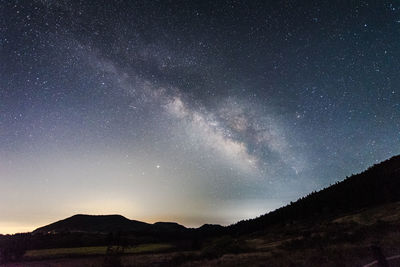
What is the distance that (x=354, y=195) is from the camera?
64.8 m

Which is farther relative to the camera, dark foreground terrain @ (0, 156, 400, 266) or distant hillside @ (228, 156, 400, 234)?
distant hillside @ (228, 156, 400, 234)

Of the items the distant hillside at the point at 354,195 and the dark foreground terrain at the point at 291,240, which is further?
the distant hillside at the point at 354,195

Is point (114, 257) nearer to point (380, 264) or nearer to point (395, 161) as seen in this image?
point (380, 264)

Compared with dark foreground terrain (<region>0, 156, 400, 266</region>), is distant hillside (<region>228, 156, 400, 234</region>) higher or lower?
higher

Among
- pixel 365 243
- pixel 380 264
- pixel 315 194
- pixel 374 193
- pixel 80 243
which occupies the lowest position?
pixel 380 264

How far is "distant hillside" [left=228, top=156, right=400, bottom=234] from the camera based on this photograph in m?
57.4

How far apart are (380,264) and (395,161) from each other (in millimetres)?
70444

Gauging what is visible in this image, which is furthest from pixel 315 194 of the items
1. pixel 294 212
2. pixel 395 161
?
pixel 395 161

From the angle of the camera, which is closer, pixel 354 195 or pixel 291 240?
pixel 291 240

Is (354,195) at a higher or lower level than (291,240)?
higher

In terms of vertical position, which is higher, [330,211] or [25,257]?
[330,211]

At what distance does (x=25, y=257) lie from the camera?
46.4m

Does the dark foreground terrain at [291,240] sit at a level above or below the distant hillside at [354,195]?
below

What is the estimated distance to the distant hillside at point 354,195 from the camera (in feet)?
188
